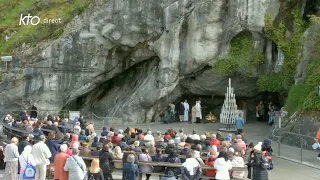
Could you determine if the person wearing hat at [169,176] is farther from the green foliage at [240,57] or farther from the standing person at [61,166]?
the green foliage at [240,57]

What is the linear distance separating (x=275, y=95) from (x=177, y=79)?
7654 millimetres

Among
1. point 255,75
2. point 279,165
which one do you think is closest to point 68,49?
point 255,75

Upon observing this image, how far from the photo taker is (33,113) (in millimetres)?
34094

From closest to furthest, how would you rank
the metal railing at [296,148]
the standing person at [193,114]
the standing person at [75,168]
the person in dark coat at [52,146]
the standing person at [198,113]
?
the standing person at [75,168], the person in dark coat at [52,146], the metal railing at [296,148], the standing person at [198,113], the standing person at [193,114]

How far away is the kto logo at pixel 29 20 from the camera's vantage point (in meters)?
40.5

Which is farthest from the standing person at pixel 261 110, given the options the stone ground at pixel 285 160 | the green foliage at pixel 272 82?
the green foliage at pixel 272 82

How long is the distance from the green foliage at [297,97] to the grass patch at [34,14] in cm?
1617

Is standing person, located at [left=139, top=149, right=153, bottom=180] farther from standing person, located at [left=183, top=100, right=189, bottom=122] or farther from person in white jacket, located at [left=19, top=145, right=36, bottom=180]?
standing person, located at [left=183, top=100, right=189, bottom=122]

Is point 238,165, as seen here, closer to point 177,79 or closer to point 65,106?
point 177,79

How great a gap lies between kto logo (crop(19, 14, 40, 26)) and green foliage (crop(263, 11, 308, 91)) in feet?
60.9

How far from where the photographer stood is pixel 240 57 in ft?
108

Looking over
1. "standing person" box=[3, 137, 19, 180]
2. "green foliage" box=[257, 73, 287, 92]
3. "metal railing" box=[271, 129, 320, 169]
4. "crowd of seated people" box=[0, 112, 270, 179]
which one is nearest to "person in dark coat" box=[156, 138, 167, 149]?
"crowd of seated people" box=[0, 112, 270, 179]

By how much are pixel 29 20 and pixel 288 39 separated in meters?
21.1

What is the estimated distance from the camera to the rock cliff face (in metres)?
32.9
